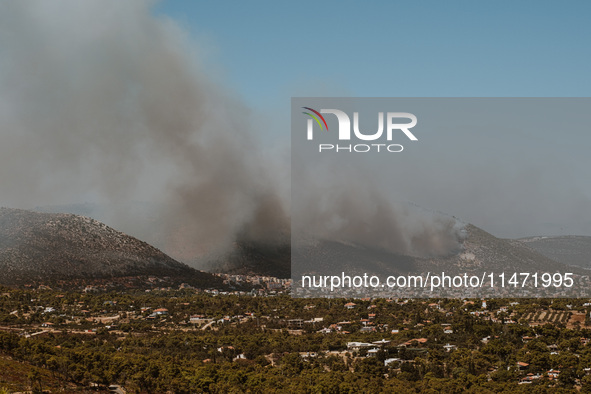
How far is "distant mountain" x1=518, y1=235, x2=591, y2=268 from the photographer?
362 ft

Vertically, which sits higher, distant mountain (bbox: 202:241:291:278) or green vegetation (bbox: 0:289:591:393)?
distant mountain (bbox: 202:241:291:278)

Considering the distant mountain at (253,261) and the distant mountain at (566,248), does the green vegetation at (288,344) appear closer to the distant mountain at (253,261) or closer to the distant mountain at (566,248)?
the distant mountain at (253,261)

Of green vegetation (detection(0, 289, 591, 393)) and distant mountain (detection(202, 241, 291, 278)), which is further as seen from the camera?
distant mountain (detection(202, 241, 291, 278))

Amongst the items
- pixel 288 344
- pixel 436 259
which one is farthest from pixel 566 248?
pixel 288 344

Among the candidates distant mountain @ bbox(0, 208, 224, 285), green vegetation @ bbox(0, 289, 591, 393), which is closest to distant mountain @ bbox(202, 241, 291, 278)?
distant mountain @ bbox(0, 208, 224, 285)

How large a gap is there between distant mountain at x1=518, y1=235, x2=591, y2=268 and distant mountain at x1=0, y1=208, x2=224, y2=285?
58544 mm

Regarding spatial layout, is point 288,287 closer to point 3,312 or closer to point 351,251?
point 351,251

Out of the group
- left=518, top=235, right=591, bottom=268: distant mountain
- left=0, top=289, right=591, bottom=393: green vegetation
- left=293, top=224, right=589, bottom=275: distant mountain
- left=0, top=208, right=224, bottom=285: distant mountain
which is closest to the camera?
left=0, top=289, right=591, bottom=393: green vegetation

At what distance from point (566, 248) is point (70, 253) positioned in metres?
82.2

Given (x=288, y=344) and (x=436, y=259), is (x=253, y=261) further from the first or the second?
(x=288, y=344)

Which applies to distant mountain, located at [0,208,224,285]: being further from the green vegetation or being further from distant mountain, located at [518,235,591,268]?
distant mountain, located at [518,235,591,268]

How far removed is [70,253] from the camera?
8388 cm

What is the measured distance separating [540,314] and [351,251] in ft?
96.5

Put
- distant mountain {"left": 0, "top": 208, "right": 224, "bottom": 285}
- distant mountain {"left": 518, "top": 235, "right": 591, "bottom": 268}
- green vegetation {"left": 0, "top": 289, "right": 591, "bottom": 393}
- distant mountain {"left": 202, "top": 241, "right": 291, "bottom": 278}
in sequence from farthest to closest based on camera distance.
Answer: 1. distant mountain {"left": 518, "top": 235, "right": 591, "bottom": 268}
2. distant mountain {"left": 202, "top": 241, "right": 291, "bottom": 278}
3. distant mountain {"left": 0, "top": 208, "right": 224, "bottom": 285}
4. green vegetation {"left": 0, "top": 289, "right": 591, "bottom": 393}
